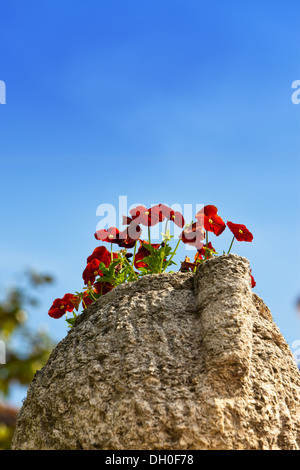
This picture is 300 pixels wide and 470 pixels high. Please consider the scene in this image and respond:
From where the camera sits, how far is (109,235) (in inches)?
133

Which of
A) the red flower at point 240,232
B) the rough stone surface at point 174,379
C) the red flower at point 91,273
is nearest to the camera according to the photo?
the rough stone surface at point 174,379

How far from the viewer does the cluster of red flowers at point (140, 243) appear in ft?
10.5

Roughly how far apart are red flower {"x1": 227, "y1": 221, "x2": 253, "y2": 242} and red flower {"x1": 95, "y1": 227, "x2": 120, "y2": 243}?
77 centimetres

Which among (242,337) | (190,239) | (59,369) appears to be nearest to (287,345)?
(242,337)

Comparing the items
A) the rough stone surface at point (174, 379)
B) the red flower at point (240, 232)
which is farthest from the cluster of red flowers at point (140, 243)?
the rough stone surface at point (174, 379)

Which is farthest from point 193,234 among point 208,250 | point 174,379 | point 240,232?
point 174,379

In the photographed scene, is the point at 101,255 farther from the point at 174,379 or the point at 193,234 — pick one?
the point at 174,379

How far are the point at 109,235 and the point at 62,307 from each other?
0.60 m

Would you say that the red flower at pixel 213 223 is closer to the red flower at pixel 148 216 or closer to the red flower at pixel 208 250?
the red flower at pixel 208 250

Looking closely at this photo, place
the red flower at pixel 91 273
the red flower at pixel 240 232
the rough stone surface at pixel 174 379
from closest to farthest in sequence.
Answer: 1. the rough stone surface at pixel 174 379
2. the red flower at pixel 240 232
3. the red flower at pixel 91 273

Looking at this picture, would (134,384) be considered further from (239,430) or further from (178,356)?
(239,430)

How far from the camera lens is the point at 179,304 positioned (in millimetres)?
A: 2475

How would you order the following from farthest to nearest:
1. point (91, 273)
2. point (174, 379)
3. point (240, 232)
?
1. point (91, 273)
2. point (240, 232)
3. point (174, 379)
